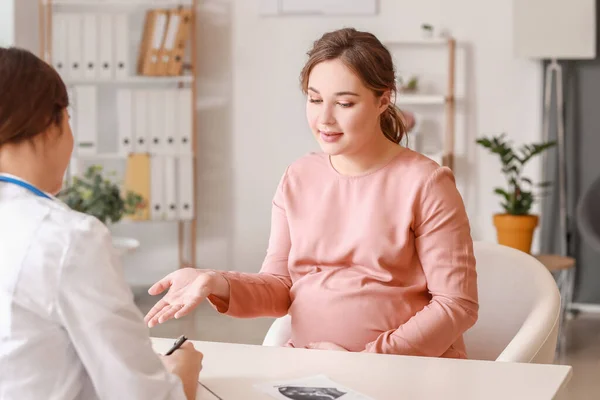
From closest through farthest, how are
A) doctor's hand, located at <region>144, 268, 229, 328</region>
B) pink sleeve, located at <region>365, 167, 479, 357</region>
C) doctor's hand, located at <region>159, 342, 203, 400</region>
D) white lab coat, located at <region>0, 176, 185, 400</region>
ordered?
1. white lab coat, located at <region>0, 176, 185, 400</region>
2. doctor's hand, located at <region>159, 342, 203, 400</region>
3. doctor's hand, located at <region>144, 268, 229, 328</region>
4. pink sleeve, located at <region>365, 167, 479, 357</region>

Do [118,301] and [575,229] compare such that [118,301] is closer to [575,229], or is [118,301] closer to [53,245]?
[53,245]

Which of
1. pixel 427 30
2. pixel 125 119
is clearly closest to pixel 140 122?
pixel 125 119

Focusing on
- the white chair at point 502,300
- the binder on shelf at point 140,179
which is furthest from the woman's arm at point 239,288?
the binder on shelf at point 140,179

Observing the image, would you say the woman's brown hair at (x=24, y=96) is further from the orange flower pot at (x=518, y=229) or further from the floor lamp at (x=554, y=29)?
the floor lamp at (x=554, y=29)

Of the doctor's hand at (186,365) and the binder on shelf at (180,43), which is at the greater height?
the binder on shelf at (180,43)

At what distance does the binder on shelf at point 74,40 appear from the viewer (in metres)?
5.19

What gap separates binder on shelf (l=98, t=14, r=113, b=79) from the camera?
519 cm

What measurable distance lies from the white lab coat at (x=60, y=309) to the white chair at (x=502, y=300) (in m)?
1.00

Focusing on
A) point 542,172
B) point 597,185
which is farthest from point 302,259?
point 542,172

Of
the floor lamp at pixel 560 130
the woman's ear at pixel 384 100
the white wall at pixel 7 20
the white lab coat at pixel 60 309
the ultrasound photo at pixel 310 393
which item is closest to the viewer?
the white lab coat at pixel 60 309

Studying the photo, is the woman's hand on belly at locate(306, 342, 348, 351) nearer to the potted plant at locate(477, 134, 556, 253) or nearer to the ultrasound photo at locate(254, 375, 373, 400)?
the ultrasound photo at locate(254, 375, 373, 400)

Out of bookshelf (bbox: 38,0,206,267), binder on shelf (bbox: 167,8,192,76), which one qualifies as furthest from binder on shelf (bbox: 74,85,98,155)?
binder on shelf (bbox: 167,8,192,76)

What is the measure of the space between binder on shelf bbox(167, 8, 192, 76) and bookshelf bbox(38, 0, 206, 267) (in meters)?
0.03

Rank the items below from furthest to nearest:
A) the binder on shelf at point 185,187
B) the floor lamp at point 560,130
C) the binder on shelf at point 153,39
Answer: the binder on shelf at point 185,187 < the binder on shelf at point 153,39 < the floor lamp at point 560,130
